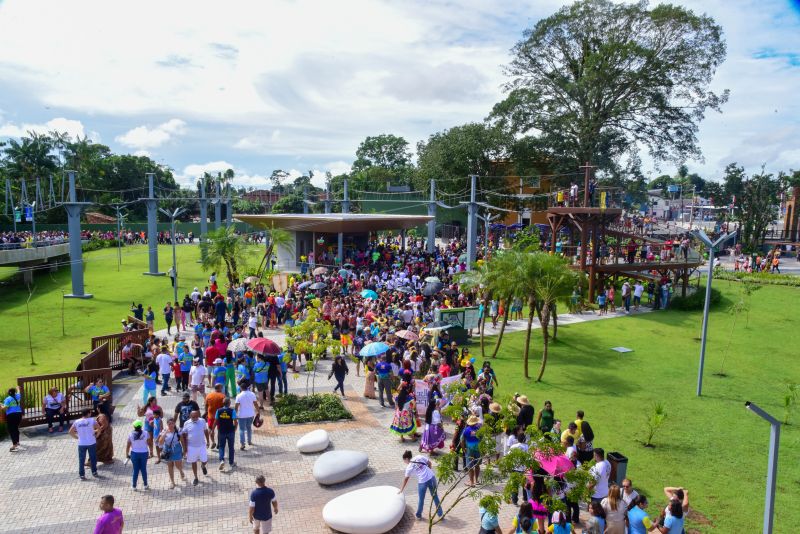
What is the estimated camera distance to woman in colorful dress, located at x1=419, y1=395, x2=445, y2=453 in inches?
455

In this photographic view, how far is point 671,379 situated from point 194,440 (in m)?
15.0

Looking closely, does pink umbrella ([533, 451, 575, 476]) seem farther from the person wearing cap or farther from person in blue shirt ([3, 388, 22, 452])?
person in blue shirt ([3, 388, 22, 452])

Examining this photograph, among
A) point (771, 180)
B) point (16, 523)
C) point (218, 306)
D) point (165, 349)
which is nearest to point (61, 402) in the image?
point (165, 349)

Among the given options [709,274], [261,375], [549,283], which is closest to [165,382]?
[261,375]

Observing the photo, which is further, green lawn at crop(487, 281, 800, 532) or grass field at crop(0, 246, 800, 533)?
grass field at crop(0, 246, 800, 533)

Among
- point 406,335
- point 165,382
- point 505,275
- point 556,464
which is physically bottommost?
point 165,382

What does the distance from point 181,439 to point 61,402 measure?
4988 millimetres

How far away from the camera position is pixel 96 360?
637 inches

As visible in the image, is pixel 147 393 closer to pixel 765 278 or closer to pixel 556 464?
pixel 556 464

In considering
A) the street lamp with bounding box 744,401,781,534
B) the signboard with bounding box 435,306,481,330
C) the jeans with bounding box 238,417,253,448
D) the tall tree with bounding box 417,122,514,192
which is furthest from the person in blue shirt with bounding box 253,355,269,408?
the tall tree with bounding box 417,122,514,192

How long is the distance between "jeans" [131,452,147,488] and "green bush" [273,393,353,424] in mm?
3891

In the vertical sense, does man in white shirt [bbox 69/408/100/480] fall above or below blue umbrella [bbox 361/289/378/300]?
below

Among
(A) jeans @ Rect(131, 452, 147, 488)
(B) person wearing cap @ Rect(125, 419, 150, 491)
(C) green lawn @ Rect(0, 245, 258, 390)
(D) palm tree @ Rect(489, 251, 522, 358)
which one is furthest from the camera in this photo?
(C) green lawn @ Rect(0, 245, 258, 390)

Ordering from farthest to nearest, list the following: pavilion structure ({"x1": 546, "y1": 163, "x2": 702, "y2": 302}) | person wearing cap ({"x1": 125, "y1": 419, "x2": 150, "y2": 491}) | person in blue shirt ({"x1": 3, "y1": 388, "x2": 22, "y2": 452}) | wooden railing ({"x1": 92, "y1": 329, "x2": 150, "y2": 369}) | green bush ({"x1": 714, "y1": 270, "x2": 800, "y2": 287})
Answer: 1. green bush ({"x1": 714, "y1": 270, "x2": 800, "y2": 287})
2. pavilion structure ({"x1": 546, "y1": 163, "x2": 702, "y2": 302})
3. wooden railing ({"x1": 92, "y1": 329, "x2": 150, "y2": 369})
4. person in blue shirt ({"x1": 3, "y1": 388, "x2": 22, "y2": 452})
5. person wearing cap ({"x1": 125, "y1": 419, "x2": 150, "y2": 491})
